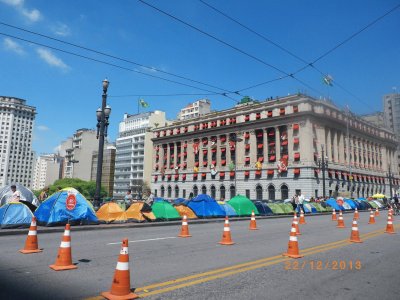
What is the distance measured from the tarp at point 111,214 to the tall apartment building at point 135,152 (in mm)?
90628

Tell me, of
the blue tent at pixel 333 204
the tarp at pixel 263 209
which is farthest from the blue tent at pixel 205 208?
the blue tent at pixel 333 204

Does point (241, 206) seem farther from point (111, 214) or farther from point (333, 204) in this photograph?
point (333, 204)

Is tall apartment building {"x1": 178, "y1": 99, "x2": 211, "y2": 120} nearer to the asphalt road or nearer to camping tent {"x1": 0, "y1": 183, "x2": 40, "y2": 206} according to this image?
camping tent {"x1": 0, "y1": 183, "x2": 40, "y2": 206}

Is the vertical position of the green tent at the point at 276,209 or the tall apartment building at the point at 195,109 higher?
the tall apartment building at the point at 195,109

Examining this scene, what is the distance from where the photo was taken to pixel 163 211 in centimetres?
1850

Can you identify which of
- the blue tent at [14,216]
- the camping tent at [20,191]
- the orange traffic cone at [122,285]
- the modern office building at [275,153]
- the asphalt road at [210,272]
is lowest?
the asphalt road at [210,272]

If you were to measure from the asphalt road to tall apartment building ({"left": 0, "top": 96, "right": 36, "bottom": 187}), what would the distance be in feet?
478

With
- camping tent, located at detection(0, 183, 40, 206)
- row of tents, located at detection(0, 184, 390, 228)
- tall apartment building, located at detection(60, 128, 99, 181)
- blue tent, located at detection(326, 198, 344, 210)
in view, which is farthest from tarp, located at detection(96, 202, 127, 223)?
tall apartment building, located at detection(60, 128, 99, 181)

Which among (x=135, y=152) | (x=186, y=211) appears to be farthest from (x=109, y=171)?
(x=186, y=211)

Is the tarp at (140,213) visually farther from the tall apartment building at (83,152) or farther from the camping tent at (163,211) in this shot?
the tall apartment building at (83,152)

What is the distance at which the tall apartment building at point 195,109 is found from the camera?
392ft

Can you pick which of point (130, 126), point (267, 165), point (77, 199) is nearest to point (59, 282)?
point (77, 199)

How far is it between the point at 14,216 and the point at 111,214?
4872 millimetres

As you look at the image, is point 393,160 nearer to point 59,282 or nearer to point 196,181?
point 196,181
